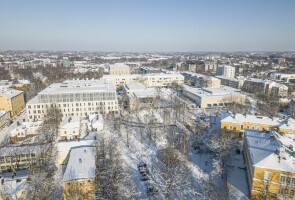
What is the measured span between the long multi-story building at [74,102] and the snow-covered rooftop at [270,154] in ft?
89.8

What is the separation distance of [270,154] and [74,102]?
110 ft

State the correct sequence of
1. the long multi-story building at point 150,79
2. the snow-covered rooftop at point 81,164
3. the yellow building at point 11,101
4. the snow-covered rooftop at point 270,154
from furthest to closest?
the long multi-story building at point 150,79
the yellow building at point 11,101
the snow-covered rooftop at point 81,164
the snow-covered rooftop at point 270,154

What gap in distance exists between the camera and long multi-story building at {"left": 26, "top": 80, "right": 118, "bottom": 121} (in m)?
36.6

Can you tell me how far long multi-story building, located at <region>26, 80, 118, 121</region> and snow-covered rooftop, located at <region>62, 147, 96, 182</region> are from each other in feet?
58.5

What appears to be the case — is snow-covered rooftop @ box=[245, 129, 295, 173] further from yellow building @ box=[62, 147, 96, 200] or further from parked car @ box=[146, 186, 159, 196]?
yellow building @ box=[62, 147, 96, 200]

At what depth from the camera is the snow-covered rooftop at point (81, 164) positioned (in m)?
16.8

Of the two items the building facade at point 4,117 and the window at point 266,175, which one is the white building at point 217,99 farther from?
the building facade at point 4,117

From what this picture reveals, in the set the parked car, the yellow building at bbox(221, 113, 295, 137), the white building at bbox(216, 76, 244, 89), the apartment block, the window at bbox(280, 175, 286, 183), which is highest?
the white building at bbox(216, 76, 244, 89)

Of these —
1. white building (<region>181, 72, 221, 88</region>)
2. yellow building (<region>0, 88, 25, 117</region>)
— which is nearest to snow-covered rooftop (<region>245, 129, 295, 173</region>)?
white building (<region>181, 72, 221, 88</region>)

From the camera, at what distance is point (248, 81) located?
62469 millimetres

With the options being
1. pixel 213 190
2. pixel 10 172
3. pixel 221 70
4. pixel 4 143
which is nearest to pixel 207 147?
pixel 213 190

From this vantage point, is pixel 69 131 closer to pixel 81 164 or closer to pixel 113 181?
pixel 81 164

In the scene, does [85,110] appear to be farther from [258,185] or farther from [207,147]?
[258,185]

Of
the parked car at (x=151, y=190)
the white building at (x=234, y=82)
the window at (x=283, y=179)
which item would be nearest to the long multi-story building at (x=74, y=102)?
the parked car at (x=151, y=190)
